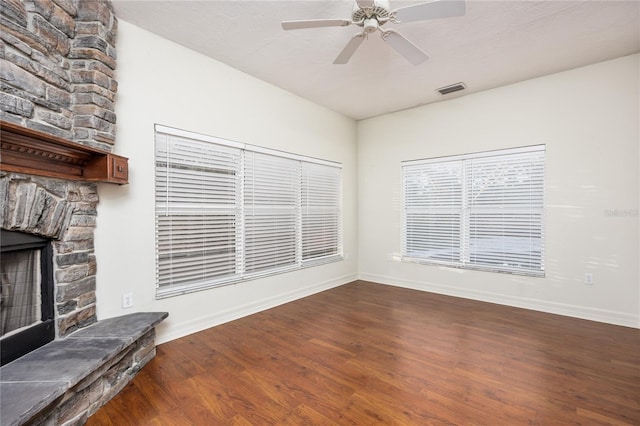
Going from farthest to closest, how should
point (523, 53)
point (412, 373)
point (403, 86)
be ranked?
point (403, 86) → point (523, 53) → point (412, 373)

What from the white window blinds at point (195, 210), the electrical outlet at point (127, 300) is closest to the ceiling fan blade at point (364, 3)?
the white window blinds at point (195, 210)

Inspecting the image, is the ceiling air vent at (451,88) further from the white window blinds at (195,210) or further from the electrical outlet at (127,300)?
the electrical outlet at (127,300)

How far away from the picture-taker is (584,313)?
348cm

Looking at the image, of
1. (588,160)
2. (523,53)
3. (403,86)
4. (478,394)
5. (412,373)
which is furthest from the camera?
(403,86)

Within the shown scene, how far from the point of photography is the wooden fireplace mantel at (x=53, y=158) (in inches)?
65.4

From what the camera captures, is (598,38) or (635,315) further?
(635,315)

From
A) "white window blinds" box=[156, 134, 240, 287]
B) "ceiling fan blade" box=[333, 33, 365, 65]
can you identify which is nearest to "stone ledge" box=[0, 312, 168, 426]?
"white window blinds" box=[156, 134, 240, 287]

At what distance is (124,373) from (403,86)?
14.0 feet

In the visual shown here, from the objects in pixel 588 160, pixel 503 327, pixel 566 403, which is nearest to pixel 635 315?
pixel 503 327

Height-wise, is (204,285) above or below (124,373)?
above

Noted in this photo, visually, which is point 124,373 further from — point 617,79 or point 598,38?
point 617,79

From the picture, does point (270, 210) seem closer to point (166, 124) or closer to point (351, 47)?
point (166, 124)

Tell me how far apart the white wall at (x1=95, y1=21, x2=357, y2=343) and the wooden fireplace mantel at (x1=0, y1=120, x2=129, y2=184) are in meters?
0.30

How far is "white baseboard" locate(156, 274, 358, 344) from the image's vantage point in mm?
2928
